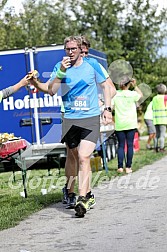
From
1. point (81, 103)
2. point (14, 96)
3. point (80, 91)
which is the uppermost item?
point (80, 91)

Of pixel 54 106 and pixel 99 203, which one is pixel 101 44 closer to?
pixel 54 106

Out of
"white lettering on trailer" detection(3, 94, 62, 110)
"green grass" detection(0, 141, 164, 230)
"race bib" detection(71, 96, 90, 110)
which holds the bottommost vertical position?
"green grass" detection(0, 141, 164, 230)

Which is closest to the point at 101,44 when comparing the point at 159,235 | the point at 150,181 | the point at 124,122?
the point at 124,122

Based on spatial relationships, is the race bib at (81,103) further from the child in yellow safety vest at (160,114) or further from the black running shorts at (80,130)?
the child in yellow safety vest at (160,114)

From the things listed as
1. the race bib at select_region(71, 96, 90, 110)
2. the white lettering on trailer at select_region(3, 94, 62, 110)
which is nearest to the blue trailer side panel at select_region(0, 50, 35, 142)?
the white lettering on trailer at select_region(3, 94, 62, 110)

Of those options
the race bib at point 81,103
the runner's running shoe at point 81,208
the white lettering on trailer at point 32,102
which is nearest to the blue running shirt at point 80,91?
the race bib at point 81,103

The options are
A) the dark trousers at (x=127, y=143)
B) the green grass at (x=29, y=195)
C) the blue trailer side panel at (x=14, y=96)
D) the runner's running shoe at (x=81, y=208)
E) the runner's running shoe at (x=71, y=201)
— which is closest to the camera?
the runner's running shoe at (x=81, y=208)

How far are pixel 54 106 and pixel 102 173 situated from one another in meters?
2.87

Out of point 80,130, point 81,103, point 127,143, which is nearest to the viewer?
point 81,103

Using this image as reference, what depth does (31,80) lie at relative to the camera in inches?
347

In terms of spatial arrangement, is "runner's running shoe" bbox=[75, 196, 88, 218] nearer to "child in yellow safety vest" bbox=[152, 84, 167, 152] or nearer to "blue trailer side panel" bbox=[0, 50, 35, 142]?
"blue trailer side panel" bbox=[0, 50, 35, 142]

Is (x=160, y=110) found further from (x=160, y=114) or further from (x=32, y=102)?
(x=32, y=102)

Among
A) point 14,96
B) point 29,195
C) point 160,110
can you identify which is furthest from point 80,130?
point 160,110

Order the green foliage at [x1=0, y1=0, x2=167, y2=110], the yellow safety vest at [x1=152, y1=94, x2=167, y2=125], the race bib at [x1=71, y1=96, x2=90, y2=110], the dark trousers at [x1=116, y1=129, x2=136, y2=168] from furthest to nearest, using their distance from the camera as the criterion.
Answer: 1. the green foliage at [x1=0, y1=0, x2=167, y2=110]
2. the yellow safety vest at [x1=152, y1=94, x2=167, y2=125]
3. the dark trousers at [x1=116, y1=129, x2=136, y2=168]
4. the race bib at [x1=71, y1=96, x2=90, y2=110]
